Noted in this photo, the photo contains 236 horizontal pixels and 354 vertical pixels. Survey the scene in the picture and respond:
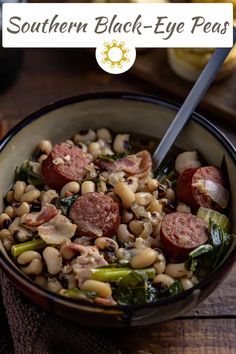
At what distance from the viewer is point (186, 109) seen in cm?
199

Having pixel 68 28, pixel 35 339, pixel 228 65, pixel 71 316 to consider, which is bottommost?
pixel 35 339

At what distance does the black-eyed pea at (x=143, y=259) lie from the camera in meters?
1.67

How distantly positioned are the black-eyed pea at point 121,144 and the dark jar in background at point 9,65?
2.10ft

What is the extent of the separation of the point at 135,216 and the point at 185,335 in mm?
333

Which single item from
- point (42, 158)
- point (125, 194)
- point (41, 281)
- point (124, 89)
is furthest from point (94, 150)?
point (124, 89)

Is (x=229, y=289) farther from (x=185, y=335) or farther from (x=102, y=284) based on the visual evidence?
(x=102, y=284)

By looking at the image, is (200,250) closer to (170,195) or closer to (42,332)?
(170,195)

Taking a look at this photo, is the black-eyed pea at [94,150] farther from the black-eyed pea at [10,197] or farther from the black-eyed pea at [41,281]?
the black-eyed pea at [41,281]

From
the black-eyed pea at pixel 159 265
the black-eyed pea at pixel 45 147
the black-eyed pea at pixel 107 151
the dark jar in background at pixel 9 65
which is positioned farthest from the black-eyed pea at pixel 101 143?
Result: the dark jar in background at pixel 9 65

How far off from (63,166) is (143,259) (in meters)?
0.39

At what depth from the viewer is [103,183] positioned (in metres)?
1.88

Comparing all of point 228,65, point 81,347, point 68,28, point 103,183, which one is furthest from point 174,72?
point 81,347

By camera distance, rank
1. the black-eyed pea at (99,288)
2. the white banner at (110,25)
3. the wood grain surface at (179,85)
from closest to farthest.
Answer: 1. the black-eyed pea at (99,288)
2. the white banner at (110,25)
3. the wood grain surface at (179,85)

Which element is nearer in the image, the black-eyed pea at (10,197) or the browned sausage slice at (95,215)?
the browned sausage slice at (95,215)
